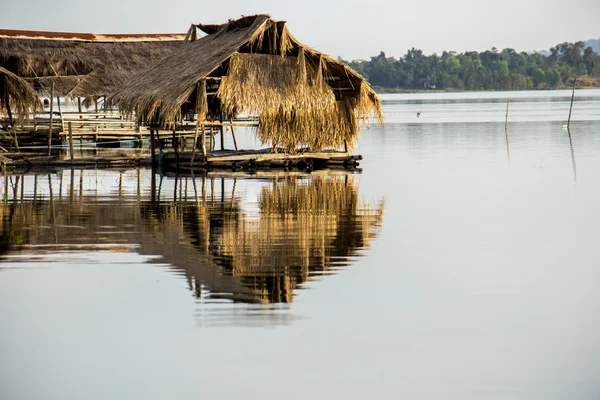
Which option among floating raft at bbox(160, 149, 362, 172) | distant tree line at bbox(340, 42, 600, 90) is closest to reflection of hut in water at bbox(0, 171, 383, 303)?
floating raft at bbox(160, 149, 362, 172)

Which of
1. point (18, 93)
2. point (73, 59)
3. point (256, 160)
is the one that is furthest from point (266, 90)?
point (73, 59)

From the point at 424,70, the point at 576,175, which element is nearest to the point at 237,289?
the point at 576,175

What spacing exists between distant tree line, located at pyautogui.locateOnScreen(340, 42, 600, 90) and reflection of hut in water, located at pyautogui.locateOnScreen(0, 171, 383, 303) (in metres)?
124

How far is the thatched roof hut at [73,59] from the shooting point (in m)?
31.3

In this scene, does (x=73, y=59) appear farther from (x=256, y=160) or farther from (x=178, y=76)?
(x=256, y=160)

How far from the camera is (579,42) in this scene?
14875 centimetres

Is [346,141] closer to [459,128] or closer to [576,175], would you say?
[576,175]

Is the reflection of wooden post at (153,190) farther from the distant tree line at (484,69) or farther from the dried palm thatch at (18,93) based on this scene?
Result: the distant tree line at (484,69)

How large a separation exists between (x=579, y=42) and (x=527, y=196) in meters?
141

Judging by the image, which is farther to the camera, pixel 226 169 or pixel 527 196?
pixel 226 169

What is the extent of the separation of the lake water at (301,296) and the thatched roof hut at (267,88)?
590cm

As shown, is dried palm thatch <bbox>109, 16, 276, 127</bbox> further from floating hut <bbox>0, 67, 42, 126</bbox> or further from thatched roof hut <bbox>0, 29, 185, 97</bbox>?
thatched roof hut <bbox>0, 29, 185, 97</bbox>

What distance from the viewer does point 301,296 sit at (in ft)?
26.8

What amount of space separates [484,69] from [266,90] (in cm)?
12872
